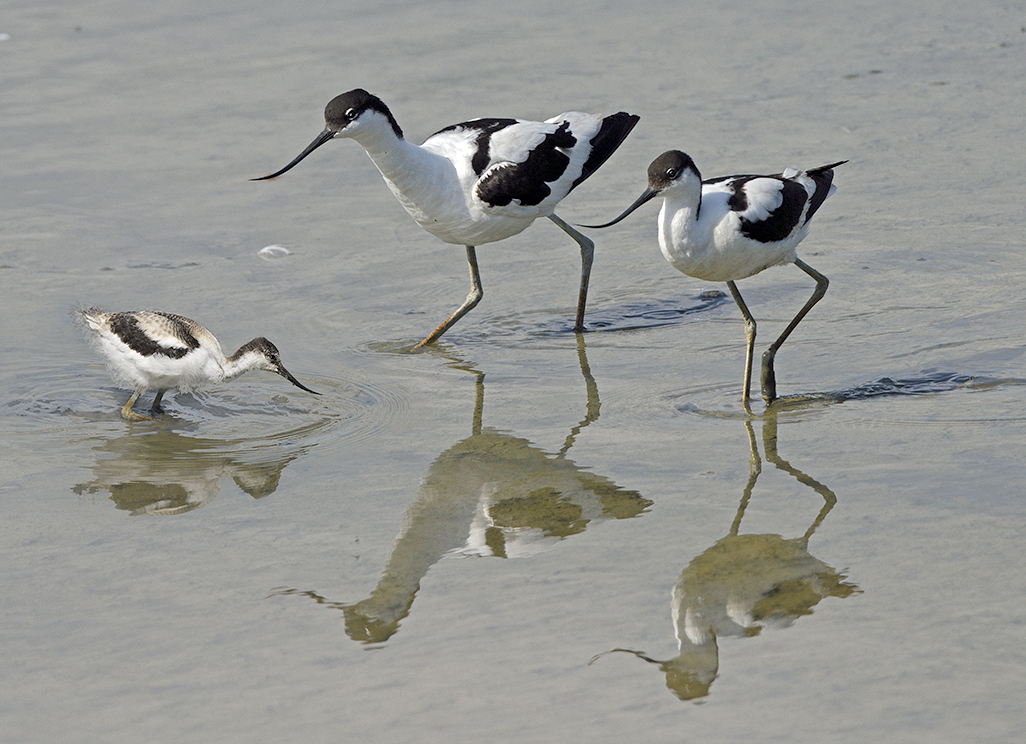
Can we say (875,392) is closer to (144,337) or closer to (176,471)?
(176,471)

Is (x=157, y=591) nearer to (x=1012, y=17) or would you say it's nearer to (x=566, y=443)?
(x=566, y=443)

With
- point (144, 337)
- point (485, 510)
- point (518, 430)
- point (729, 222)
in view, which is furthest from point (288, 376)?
point (729, 222)

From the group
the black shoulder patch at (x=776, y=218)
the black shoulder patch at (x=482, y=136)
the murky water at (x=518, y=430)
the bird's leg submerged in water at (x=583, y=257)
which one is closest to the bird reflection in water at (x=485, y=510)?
the murky water at (x=518, y=430)

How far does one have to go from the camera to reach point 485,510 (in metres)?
4.73

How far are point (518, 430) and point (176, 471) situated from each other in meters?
1.36

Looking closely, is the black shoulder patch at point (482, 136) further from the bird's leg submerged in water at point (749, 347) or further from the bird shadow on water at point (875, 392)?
the bird shadow on water at point (875, 392)

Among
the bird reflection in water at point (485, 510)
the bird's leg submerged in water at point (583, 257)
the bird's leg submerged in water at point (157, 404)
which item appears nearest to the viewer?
the bird reflection in water at point (485, 510)

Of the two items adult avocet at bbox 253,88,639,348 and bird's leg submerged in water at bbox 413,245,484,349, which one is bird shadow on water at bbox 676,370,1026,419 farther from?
bird's leg submerged in water at bbox 413,245,484,349

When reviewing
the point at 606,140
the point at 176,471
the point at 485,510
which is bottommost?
the point at 485,510

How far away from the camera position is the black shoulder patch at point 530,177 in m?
6.61

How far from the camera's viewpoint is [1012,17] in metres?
11.2

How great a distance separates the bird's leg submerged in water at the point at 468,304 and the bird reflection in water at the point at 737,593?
250 centimetres

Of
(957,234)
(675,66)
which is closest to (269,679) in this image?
(957,234)

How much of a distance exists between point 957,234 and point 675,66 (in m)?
3.63
